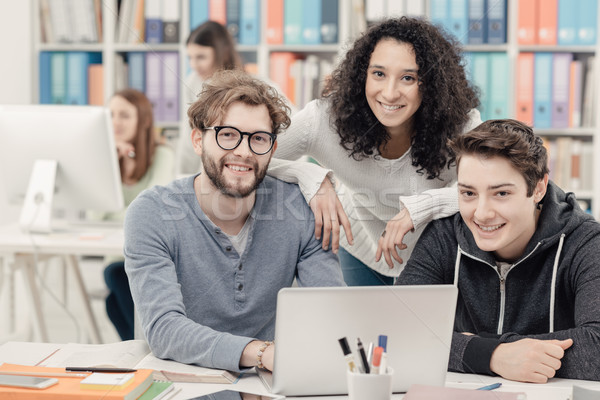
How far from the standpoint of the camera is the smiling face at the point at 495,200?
139cm

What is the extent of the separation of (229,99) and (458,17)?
202cm

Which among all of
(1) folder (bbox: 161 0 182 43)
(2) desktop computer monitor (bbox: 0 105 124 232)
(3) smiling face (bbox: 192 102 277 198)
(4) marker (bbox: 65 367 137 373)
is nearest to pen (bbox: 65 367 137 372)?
(4) marker (bbox: 65 367 137 373)

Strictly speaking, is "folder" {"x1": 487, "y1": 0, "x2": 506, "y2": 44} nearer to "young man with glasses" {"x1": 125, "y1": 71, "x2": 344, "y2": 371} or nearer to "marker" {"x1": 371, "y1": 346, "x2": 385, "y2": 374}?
"young man with glasses" {"x1": 125, "y1": 71, "x2": 344, "y2": 371}

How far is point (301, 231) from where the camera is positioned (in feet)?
5.19

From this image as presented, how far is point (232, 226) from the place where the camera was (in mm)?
1561

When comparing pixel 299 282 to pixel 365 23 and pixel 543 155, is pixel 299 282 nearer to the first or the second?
pixel 543 155

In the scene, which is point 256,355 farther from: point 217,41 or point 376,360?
point 217,41

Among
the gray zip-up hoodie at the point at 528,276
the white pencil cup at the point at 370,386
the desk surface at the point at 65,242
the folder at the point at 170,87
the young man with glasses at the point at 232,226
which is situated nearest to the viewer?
the white pencil cup at the point at 370,386

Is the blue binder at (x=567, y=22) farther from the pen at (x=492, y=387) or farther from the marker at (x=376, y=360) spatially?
the marker at (x=376, y=360)

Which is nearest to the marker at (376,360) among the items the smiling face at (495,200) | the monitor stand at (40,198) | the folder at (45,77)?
the smiling face at (495,200)

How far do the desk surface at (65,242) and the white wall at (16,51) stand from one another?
3.94ft

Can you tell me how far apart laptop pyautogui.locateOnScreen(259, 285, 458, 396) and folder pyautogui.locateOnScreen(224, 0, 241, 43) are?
2554 mm

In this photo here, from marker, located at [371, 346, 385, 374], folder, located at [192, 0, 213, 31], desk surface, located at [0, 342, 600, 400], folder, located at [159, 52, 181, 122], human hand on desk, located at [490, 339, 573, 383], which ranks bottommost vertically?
desk surface, located at [0, 342, 600, 400]

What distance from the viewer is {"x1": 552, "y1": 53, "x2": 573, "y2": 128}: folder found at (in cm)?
321
